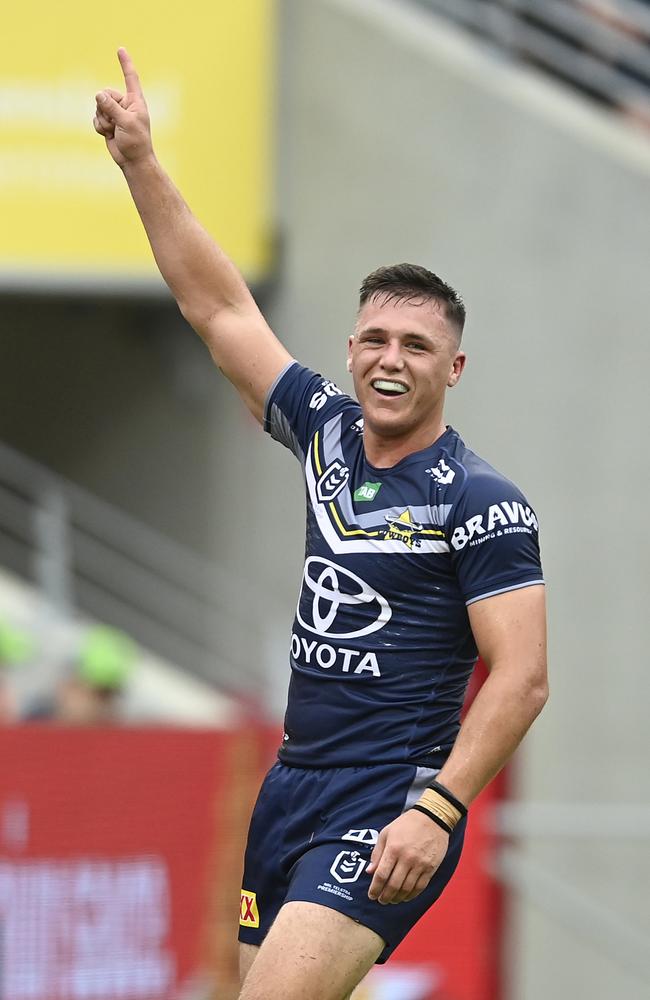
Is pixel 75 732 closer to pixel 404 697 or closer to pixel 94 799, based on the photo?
pixel 94 799

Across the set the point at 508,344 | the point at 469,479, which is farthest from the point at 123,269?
the point at 469,479

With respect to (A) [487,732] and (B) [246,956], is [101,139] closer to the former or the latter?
(B) [246,956]

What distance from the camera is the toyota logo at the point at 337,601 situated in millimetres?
4453

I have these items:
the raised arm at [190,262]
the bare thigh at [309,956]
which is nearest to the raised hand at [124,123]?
the raised arm at [190,262]

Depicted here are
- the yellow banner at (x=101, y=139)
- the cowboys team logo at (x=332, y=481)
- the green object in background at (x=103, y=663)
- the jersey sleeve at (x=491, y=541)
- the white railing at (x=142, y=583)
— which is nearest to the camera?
the jersey sleeve at (x=491, y=541)

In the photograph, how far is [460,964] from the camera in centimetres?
832

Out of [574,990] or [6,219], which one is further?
[6,219]

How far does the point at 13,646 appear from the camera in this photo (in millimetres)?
10938

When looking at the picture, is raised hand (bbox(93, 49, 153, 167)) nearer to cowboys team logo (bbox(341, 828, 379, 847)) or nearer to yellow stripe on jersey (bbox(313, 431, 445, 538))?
yellow stripe on jersey (bbox(313, 431, 445, 538))

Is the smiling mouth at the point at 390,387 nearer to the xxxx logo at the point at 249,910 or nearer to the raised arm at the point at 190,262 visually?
the raised arm at the point at 190,262

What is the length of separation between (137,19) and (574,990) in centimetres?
729

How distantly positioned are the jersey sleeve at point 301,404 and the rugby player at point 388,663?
4cm

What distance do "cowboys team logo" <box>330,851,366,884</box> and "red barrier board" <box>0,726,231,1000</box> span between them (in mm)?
3787

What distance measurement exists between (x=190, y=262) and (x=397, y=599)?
46.6 inches
